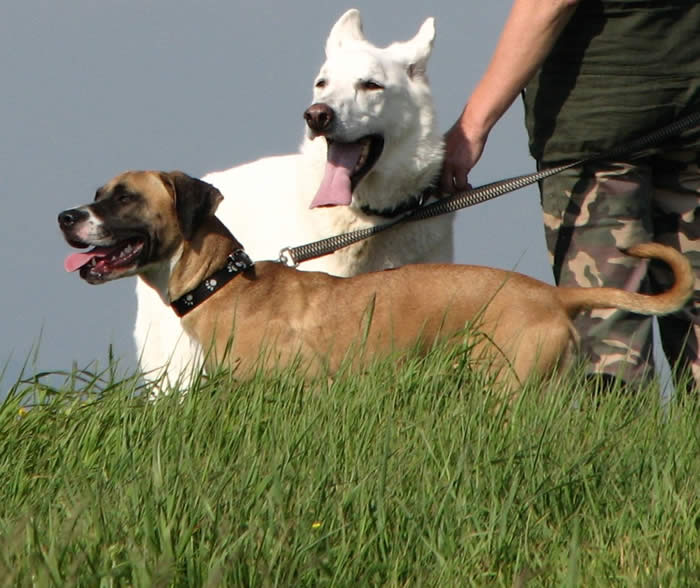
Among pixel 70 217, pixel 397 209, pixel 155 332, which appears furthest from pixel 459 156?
pixel 70 217

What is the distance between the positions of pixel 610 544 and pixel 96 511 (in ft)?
4.58

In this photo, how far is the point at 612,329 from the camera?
19.9 feet

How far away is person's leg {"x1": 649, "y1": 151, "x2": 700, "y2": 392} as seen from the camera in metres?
6.20

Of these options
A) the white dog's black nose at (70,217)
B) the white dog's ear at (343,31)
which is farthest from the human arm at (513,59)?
the white dog's black nose at (70,217)

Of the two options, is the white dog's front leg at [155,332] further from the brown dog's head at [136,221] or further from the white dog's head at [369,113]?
the white dog's head at [369,113]

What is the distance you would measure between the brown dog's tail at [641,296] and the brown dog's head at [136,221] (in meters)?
1.67

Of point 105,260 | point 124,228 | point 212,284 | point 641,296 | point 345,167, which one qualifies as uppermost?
point 124,228

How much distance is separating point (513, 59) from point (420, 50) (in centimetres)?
153

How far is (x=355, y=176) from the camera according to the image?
6.99m

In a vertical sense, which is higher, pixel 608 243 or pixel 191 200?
pixel 191 200

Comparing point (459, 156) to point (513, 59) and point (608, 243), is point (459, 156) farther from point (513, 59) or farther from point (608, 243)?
point (608, 243)

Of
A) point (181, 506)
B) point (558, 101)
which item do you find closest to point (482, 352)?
point (558, 101)

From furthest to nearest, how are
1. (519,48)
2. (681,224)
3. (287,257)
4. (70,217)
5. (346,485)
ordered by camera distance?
(287,257) → (681,224) → (519,48) → (70,217) → (346,485)

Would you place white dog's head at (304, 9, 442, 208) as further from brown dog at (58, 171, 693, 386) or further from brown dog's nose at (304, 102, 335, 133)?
brown dog at (58, 171, 693, 386)
